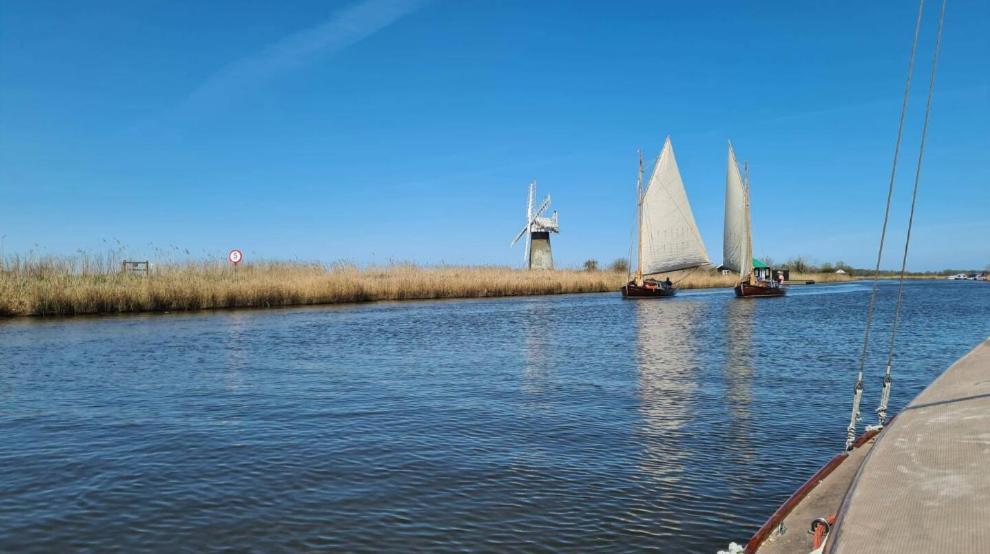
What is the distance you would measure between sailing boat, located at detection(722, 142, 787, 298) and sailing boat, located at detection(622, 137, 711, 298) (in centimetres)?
252

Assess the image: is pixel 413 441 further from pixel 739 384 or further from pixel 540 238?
pixel 540 238

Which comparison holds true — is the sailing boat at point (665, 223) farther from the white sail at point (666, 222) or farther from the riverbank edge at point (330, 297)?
the riverbank edge at point (330, 297)

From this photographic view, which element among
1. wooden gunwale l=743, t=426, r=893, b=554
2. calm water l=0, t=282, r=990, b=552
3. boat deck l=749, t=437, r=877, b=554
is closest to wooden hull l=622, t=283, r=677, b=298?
calm water l=0, t=282, r=990, b=552

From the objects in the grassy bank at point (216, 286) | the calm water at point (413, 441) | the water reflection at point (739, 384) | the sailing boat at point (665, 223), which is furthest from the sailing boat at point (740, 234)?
the calm water at point (413, 441)

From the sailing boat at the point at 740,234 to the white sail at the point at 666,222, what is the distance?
8.55ft

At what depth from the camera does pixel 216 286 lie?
32562mm

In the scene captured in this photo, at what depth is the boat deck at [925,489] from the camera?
264 cm

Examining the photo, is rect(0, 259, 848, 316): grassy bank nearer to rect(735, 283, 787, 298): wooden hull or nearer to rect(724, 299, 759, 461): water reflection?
rect(735, 283, 787, 298): wooden hull

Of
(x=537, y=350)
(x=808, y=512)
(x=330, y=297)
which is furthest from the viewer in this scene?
(x=330, y=297)

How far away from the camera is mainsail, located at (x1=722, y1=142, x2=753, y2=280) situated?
164ft

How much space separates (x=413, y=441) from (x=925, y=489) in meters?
6.22

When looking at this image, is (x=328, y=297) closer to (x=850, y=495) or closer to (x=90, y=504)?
(x=90, y=504)

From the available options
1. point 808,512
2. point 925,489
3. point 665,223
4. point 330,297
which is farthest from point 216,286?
point 925,489

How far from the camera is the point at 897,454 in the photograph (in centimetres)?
368
